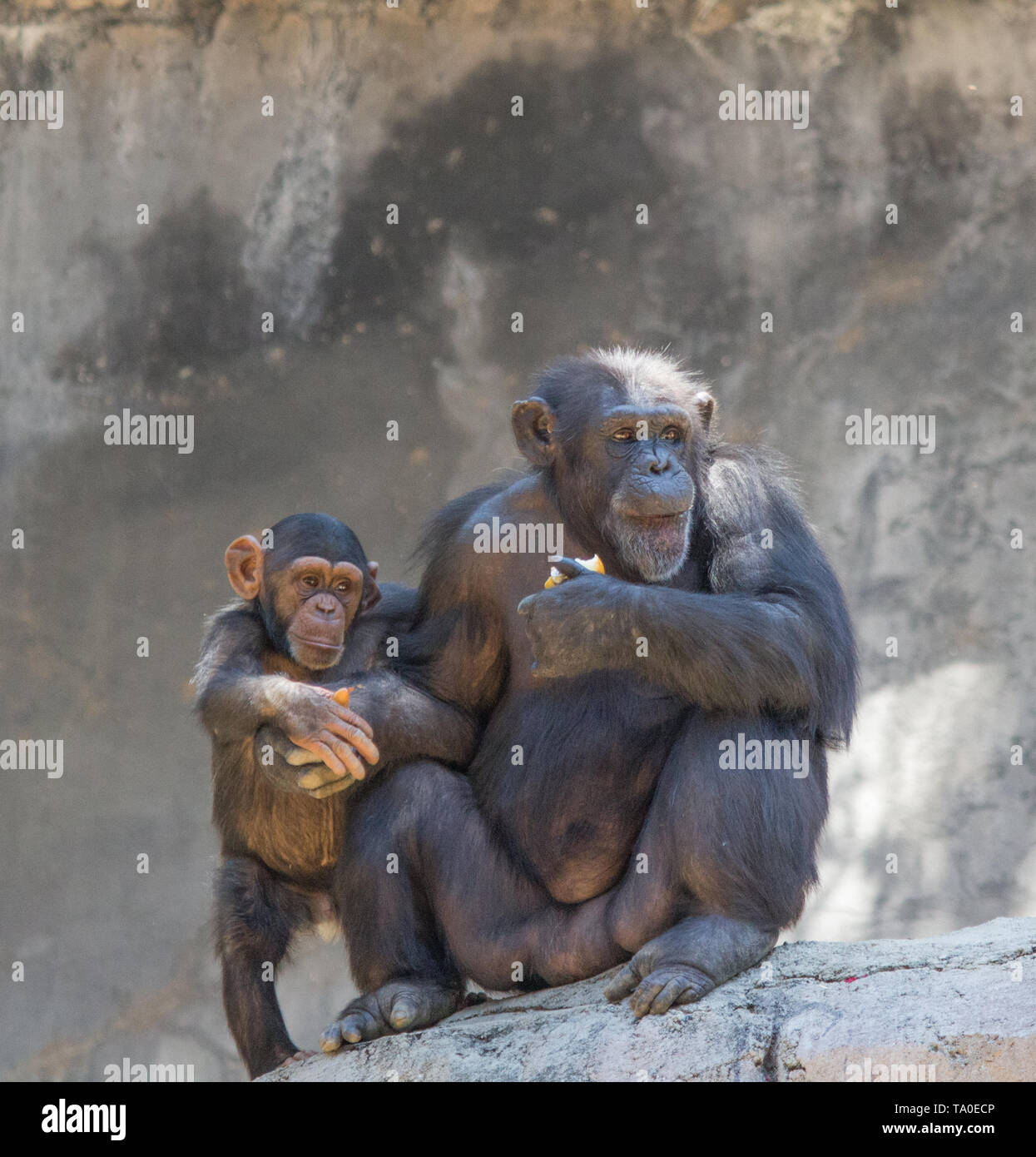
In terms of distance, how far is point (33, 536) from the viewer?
9.34 meters

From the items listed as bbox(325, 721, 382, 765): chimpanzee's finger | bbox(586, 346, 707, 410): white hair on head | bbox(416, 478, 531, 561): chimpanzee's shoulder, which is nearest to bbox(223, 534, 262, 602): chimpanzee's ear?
bbox(416, 478, 531, 561): chimpanzee's shoulder

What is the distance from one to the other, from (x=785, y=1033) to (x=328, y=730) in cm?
151

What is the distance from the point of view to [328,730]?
479 centimetres

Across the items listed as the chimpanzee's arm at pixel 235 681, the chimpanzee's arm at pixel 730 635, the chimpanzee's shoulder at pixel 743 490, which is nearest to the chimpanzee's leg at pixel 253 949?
the chimpanzee's arm at pixel 235 681

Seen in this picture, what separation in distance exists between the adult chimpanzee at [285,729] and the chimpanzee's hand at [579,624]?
602mm

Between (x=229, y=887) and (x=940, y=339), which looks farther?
(x=940, y=339)

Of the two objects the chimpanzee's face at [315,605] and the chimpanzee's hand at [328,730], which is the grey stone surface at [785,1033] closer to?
the chimpanzee's hand at [328,730]

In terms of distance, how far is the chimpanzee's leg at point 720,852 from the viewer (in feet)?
15.0

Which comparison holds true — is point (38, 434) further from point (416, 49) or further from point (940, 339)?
point (940, 339)

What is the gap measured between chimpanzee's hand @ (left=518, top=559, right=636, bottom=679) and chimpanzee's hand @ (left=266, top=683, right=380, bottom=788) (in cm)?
57

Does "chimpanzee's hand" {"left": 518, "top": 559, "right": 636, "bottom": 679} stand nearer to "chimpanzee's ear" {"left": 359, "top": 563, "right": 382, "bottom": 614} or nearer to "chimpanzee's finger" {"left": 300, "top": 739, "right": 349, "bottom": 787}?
"chimpanzee's finger" {"left": 300, "top": 739, "right": 349, "bottom": 787}

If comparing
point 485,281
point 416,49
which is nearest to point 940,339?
point 485,281

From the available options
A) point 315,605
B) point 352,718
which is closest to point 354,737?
point 352,718

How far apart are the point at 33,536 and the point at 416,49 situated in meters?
3.45
